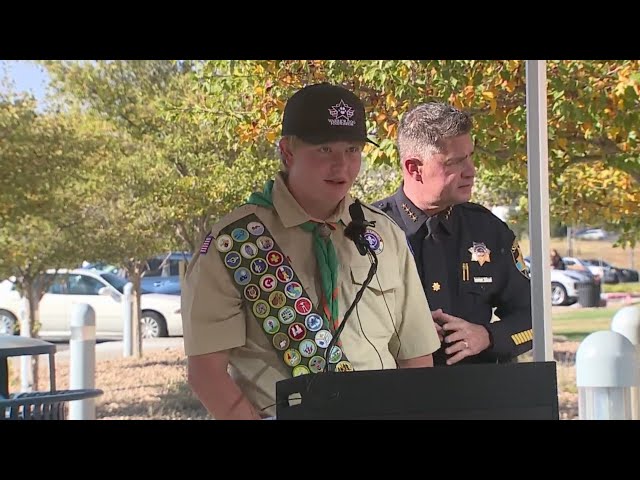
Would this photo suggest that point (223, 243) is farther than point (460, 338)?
No

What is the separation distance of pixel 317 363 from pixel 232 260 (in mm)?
330

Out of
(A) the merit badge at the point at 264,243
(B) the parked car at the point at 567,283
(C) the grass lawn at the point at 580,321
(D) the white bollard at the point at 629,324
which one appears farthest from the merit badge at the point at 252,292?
(B) the parked car at the point at 567,283

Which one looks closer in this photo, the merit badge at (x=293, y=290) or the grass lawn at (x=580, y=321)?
the merit badge at (x=293, y=290)

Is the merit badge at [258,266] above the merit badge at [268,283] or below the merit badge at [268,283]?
above

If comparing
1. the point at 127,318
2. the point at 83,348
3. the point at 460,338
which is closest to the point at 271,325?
the point at 460,338

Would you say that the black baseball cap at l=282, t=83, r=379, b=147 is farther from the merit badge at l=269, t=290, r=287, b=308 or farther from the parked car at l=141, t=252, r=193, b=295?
the parked car at l=141, t=252, r=193, b=295

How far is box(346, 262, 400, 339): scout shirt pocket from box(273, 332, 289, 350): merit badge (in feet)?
0.63

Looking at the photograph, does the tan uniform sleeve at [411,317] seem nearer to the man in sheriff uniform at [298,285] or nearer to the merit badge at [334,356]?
the man in sheriff uniform at [298,285]

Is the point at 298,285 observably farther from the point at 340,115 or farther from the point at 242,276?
the point at 340,115

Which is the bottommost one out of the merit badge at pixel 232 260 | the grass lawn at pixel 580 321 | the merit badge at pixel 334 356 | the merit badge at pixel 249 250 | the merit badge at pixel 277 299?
the grass lawn at pixel 580 321

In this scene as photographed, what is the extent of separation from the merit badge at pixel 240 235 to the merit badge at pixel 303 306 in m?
0.21

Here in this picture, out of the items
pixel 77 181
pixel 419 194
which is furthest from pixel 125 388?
pixel 419 194

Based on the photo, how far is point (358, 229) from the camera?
2256 millimetres

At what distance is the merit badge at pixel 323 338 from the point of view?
210 centimetres
